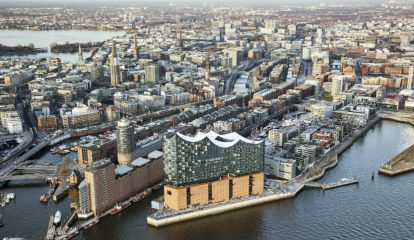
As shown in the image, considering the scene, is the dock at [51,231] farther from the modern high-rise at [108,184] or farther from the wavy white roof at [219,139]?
the wavy white roof at [219,139]

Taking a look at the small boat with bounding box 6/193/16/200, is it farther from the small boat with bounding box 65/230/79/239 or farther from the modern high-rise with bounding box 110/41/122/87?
the modern high-rise with bounding box 110/41/122/87

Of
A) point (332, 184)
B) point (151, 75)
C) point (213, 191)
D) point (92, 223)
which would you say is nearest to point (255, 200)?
point (213, 191)

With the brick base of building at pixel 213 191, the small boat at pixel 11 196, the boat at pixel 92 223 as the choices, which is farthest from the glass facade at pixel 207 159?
the small boat at pixel 11 196

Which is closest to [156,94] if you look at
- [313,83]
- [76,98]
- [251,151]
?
[76,98]

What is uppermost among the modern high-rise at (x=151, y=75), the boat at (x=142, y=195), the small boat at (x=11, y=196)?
the modern high-rise at (x=151, y=75)

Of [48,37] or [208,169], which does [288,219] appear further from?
[48,37]

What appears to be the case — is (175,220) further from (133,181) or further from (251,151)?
(251,151)
